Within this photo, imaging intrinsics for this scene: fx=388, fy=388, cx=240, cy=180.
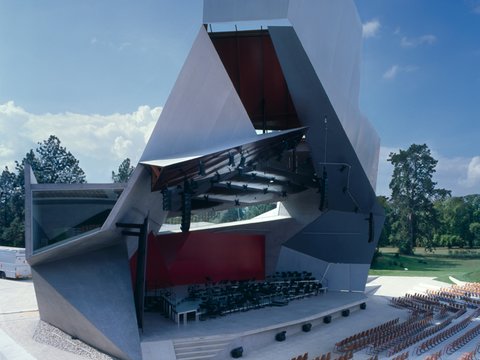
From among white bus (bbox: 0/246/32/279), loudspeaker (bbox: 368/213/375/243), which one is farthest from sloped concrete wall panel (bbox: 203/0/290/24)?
white bus (bbox: 0/246/32/279)

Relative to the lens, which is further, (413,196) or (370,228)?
(413,196)

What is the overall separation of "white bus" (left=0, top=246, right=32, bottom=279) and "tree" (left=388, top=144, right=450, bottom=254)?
185 feet

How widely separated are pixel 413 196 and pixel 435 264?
52.0 ft

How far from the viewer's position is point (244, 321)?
17.6 m

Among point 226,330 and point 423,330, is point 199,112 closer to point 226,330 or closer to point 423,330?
point 226,330

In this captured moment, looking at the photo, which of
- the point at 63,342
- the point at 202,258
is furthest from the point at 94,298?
the point at 202,258

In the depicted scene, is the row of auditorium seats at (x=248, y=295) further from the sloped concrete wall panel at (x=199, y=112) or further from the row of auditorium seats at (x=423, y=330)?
the sloped concrete wall panel at (x=199, y=112)

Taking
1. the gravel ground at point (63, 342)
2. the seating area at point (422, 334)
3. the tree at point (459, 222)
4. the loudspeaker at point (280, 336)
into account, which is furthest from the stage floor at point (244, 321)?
the tree at point (459, 222)

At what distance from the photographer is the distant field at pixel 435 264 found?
150ft

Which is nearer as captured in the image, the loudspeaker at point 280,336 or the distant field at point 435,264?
the loudspeaker at point 280,336

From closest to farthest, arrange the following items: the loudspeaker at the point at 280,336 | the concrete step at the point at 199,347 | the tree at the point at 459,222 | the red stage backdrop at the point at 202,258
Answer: the concrete step at the point at 199,347
the loudspeaker at the point at 280,336
the red stage backdrop at the point at 202,258
the tree at the point at 459,222

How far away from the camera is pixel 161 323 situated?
1709 cm

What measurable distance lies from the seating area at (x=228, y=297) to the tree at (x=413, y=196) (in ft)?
151

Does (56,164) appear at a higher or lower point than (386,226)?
higher
